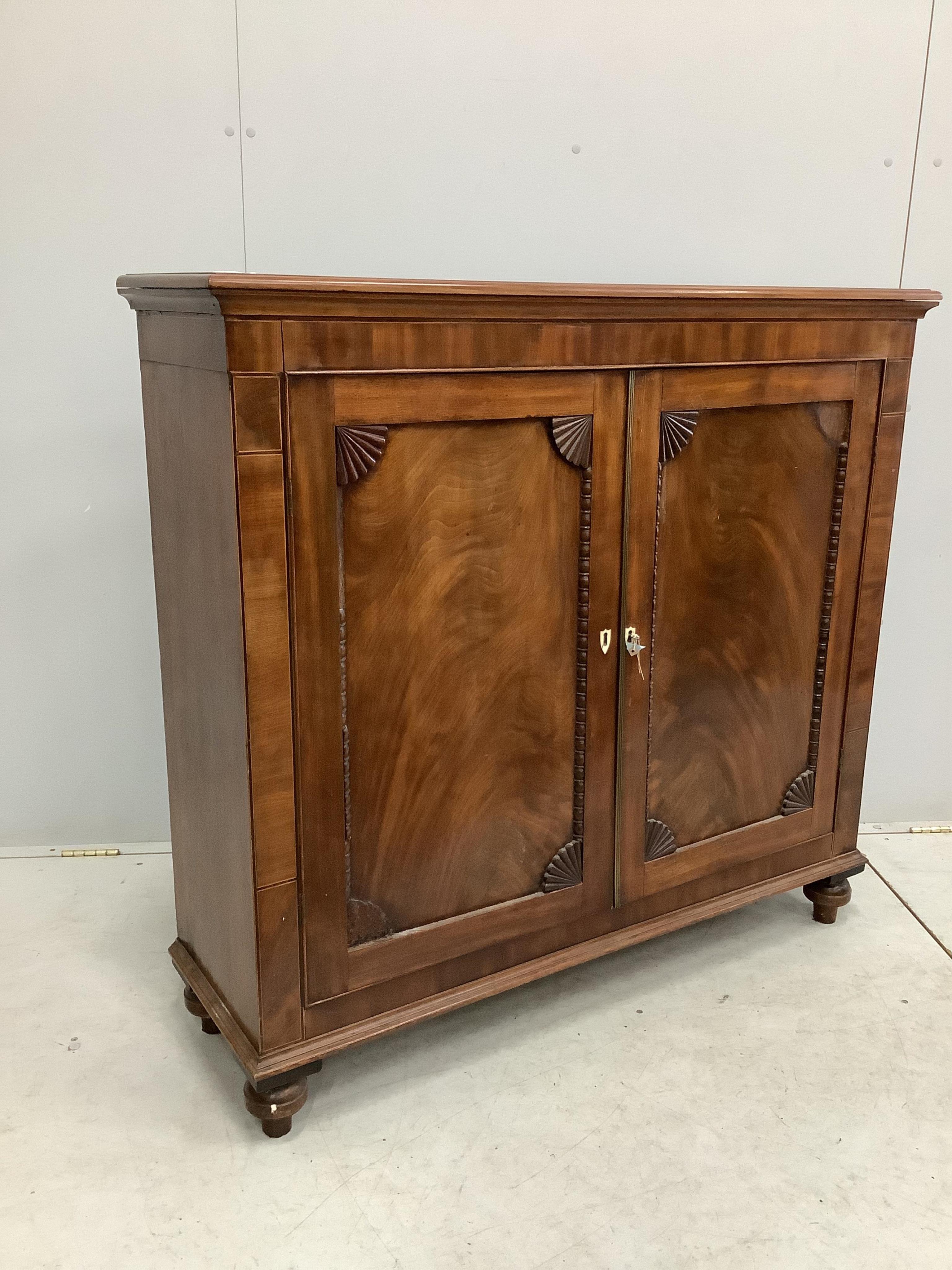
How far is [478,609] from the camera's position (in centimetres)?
172

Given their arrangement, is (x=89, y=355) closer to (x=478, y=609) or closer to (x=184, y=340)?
(x=184, y=340)

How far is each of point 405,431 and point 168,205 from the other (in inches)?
41.9

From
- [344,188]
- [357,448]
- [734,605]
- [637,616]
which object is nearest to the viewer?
[357,448]

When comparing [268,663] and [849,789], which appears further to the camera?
[849,789]

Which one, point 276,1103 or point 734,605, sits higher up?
point 734,605

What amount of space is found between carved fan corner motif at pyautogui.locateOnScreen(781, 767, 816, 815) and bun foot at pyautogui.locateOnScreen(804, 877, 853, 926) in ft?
0.69

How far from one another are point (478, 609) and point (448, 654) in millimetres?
85

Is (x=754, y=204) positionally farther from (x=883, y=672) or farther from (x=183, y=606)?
(x=183, y=606)

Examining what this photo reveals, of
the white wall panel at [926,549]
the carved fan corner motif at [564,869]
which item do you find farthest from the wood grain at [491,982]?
the white wall panel at [926,549]

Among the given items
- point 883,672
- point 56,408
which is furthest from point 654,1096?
point 56,408

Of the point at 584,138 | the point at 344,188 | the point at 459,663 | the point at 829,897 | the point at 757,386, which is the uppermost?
the point at 584,138

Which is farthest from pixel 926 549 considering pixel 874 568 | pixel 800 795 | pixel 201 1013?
pixel 201 1013

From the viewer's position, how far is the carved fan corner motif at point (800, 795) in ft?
7.27

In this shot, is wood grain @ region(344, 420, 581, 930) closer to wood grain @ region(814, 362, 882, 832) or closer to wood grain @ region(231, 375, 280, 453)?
wood grain @ region(231, 375, 280, 453)
